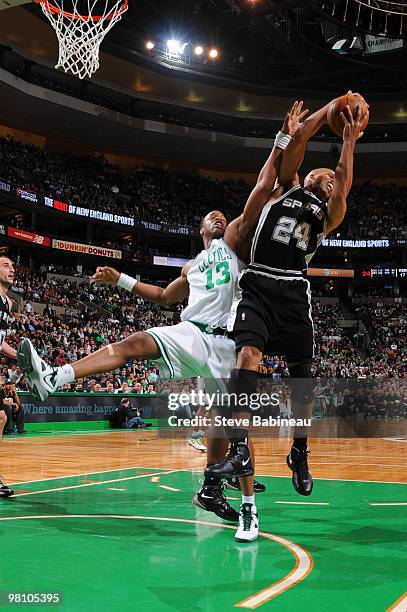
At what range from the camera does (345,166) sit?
4594 mm

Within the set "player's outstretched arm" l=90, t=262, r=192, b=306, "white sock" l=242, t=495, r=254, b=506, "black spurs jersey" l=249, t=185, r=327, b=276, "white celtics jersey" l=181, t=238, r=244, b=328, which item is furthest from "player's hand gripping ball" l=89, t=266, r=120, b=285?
"white sock" l=242, t=495, r=254, b=506

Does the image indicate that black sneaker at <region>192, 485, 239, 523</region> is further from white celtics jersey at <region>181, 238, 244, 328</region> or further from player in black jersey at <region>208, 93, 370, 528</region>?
white celtics jersey at <region>181, 238, 244, 328</region>

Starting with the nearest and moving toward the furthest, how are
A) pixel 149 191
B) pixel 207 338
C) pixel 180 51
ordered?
pixel 207 338, pixel 180 51, pixel 149 191

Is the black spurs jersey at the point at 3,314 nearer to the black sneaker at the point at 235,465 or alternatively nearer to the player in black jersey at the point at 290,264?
the player in black jersey at the point at 290,264

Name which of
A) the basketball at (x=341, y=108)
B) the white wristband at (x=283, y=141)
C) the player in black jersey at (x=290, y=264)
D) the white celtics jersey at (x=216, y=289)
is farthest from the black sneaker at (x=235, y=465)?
the basketball at (x=341, y=108)

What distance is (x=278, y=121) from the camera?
A: 3825cm

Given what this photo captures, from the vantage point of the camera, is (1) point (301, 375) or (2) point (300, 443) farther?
(2) point (300, 443)

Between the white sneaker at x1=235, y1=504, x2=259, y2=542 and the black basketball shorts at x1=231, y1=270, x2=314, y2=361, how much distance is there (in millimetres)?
1019

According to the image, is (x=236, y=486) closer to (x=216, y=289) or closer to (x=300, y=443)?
(x=300, y=443)

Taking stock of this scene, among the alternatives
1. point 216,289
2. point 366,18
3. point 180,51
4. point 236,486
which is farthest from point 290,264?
point 180,51

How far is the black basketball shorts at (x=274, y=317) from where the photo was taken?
4.28 meters

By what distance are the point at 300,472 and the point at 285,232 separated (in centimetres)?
168

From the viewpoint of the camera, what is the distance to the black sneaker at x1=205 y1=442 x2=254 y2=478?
3.93 meters

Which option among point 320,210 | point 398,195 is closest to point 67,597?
point 320,210
